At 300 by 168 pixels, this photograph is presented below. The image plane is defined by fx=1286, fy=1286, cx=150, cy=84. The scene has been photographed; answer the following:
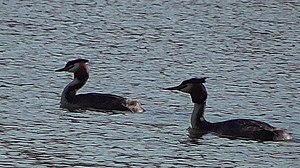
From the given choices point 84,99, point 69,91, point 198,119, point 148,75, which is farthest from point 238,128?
point 148,75

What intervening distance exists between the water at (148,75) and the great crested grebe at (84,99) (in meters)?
0.20

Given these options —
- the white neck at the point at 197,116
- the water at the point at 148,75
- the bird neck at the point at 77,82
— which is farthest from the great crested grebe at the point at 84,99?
the white neck at the point at 197,116

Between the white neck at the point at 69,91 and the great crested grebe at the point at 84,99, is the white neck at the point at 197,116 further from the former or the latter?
the white neck at the point at 69,91

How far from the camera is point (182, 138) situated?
17.7m

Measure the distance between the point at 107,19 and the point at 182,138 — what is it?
47.6 feet

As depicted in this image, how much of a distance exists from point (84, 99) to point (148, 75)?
296cm

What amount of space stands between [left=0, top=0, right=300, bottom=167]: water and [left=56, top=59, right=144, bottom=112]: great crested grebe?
200 millimetres

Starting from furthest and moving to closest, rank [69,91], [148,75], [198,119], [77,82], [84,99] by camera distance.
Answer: [148,75]
[77,82]
[69,91]
[84,99]
[198,119]

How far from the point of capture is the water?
640 inches

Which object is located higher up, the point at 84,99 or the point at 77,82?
the point at 77,82

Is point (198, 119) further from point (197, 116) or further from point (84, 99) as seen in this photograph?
point (84, 99)

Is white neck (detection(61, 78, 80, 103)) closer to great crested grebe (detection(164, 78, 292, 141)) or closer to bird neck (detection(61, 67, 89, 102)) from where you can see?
bird neck (detection(61, 67, 89, 102))

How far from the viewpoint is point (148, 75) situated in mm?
23141

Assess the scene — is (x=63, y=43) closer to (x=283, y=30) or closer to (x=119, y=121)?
(x=283, y=30)
